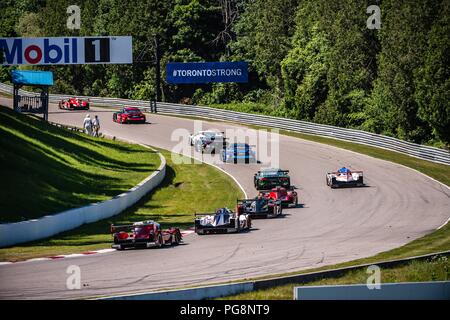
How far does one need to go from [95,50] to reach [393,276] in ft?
108

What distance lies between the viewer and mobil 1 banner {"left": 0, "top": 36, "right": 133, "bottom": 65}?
56125 mm

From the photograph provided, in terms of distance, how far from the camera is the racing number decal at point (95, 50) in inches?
2207

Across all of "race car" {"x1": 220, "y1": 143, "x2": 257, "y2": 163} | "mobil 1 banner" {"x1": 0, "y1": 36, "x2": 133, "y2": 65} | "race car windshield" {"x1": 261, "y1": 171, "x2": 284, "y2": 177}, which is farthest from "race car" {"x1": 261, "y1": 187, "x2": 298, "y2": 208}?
"mobil 1 banner" {"x1": 0, "y1": 36, "x2": 133, "y2": 65}

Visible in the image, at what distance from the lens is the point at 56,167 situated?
46.1 metres

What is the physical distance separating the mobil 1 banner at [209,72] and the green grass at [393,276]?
205 ft

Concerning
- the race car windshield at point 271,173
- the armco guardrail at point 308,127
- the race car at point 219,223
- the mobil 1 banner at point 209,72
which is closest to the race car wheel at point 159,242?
the race car at point 219,223

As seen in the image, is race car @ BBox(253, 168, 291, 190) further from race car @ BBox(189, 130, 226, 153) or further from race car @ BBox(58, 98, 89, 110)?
race car @ BBox(58, 98, 89, 110)

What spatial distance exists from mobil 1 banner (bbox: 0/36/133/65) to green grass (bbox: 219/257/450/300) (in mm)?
31086

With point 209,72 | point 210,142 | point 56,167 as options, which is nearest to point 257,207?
point 56,167

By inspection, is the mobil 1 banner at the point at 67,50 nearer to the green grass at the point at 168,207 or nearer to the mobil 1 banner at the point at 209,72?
the green grass at the point at 168,207

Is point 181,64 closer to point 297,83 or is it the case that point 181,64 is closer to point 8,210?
point 297,83

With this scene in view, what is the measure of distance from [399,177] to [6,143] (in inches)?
795

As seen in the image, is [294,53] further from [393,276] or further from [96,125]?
[393,276]
